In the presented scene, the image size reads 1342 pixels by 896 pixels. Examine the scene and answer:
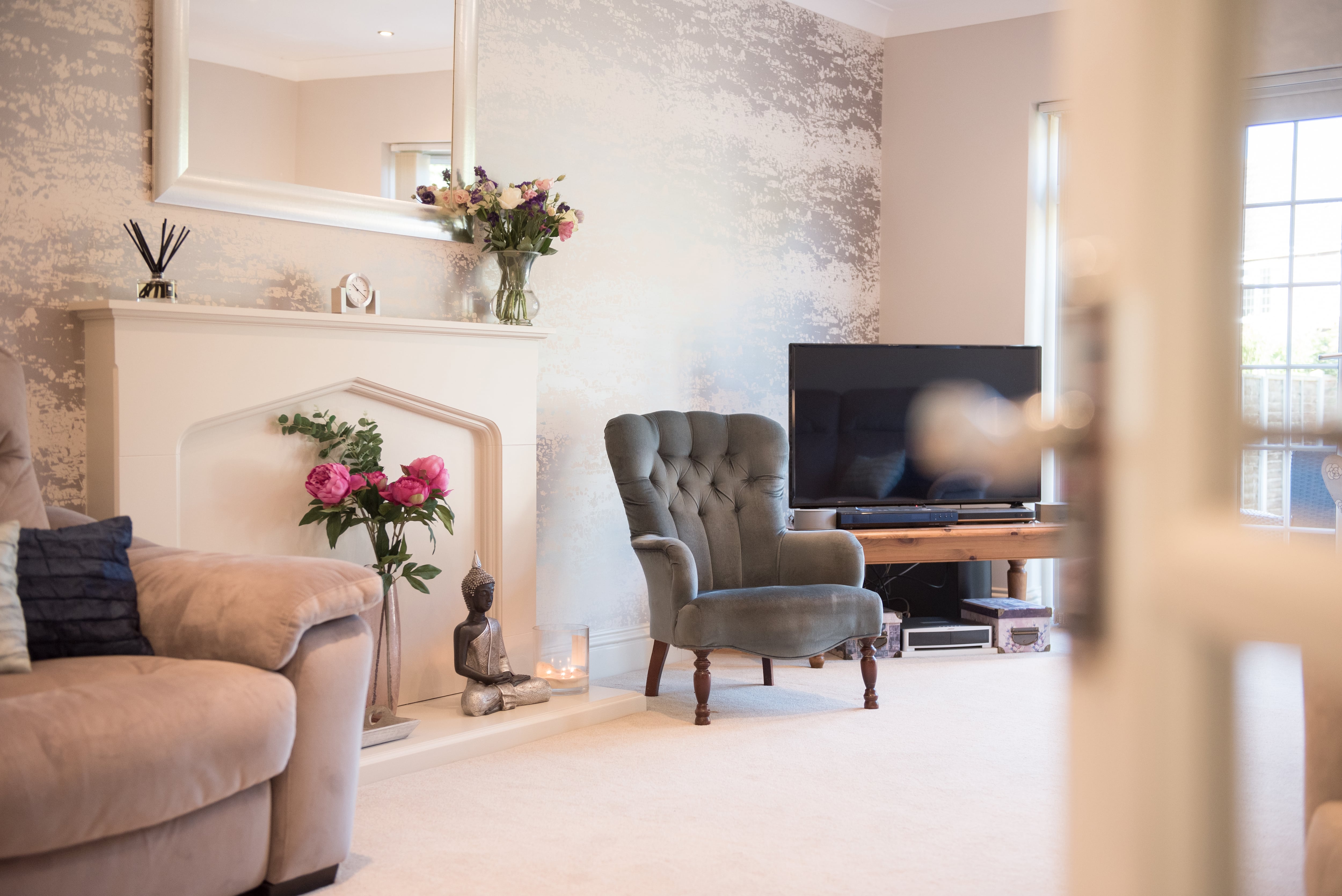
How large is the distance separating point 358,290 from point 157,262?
1.92 ft

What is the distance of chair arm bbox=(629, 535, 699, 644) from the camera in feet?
11.1

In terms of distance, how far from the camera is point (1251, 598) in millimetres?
270

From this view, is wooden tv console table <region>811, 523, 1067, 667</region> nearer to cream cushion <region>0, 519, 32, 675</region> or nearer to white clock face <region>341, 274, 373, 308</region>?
white clock face <region>341, 274, 373, 308</region>

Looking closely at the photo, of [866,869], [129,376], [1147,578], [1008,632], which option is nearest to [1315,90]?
[1147,578]

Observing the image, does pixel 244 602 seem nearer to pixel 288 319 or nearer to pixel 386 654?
pixel 386 654

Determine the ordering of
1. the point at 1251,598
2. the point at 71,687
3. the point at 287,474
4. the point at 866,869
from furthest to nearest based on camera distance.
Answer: the point at 287,474, the point at 866,869, the point at 71,687, the point at 1251,598

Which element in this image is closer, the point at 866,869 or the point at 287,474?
the point at 866,869

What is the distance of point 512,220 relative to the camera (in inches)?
141

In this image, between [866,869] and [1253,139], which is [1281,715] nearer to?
[1253,139]

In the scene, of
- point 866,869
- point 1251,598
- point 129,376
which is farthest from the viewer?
point 129,376

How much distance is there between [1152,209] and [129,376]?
112 inches

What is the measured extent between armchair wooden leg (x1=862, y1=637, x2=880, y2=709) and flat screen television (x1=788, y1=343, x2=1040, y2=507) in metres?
0.93

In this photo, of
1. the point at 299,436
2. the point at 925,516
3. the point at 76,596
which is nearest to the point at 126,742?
the point at 76,596

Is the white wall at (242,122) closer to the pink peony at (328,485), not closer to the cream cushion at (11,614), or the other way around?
the pink peony at (328,485)
